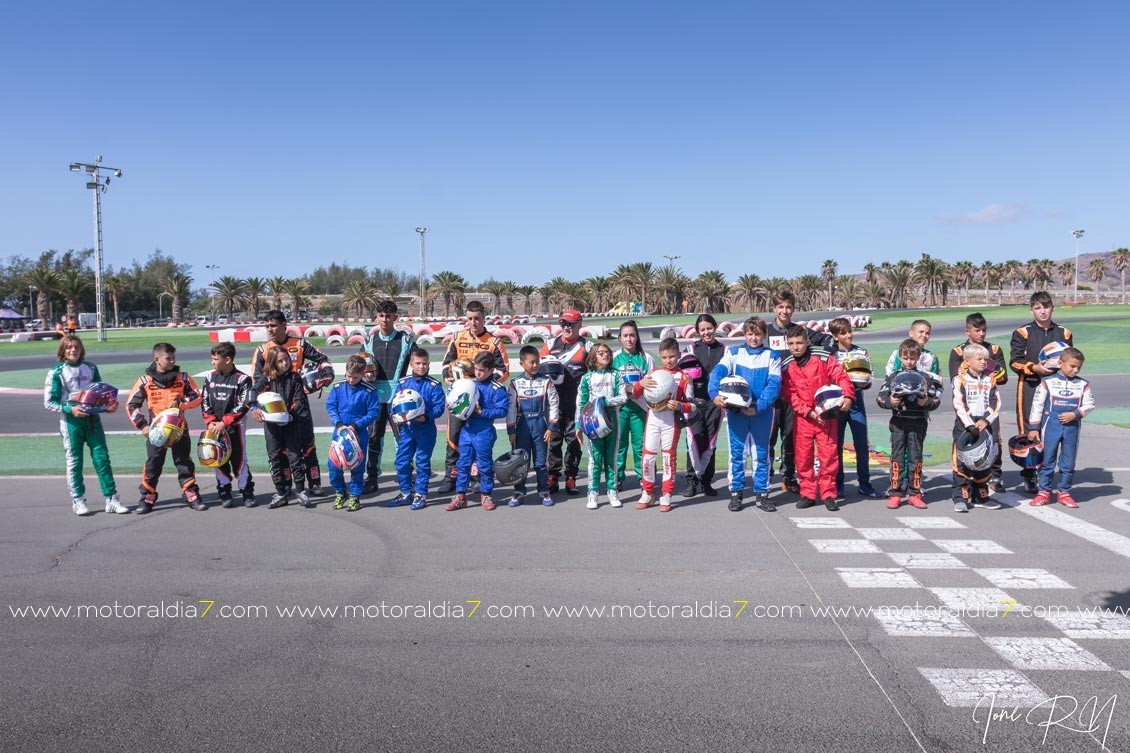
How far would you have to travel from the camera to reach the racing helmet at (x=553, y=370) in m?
7.92

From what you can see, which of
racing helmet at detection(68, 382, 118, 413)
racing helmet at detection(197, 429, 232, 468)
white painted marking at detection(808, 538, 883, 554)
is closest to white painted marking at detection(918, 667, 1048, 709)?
white painted marking at detection(808, 538, 883, 554)

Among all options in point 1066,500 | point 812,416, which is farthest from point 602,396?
point 1066,500

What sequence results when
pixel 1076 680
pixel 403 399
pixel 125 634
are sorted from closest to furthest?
1. pixel 1076 680
2. pixel 125 634
3. pixel 403 399

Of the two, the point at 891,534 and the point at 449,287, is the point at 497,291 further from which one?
the point at 891,534

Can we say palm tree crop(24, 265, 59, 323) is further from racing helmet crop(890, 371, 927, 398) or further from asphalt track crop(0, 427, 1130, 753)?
racing helmet crop(890, 371, 927, 398)

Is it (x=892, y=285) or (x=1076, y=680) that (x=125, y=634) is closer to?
(x=1076, y=680)

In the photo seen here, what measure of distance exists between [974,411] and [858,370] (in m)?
1.13

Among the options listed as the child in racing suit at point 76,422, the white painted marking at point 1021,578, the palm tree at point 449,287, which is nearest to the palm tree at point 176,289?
the palm tree at point 449,287

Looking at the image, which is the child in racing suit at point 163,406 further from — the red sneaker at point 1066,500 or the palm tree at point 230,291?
the palm tree at point 230,291

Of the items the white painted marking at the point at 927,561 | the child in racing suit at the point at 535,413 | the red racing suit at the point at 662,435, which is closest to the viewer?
the white painted marking at the point at 927,561

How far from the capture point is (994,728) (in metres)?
3.40

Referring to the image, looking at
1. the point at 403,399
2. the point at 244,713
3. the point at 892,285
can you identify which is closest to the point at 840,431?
the point at 403,399

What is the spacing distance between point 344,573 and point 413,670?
1756 mm

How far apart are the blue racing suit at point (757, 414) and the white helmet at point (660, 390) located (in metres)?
0.45
